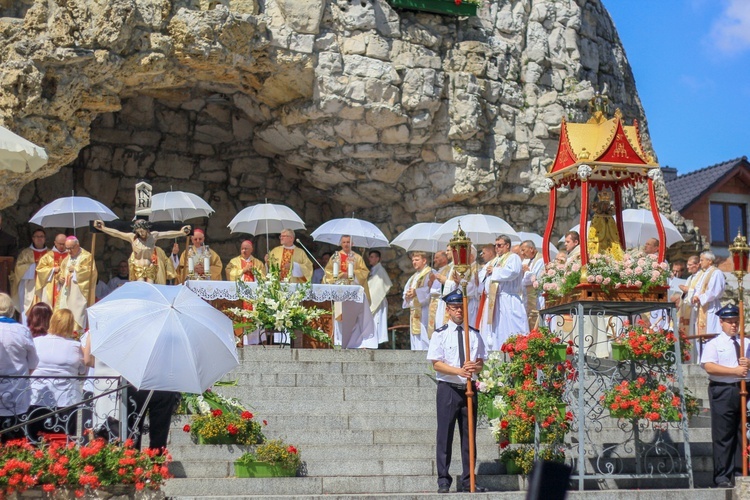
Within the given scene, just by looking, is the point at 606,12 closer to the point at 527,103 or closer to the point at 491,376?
the point at 527,103

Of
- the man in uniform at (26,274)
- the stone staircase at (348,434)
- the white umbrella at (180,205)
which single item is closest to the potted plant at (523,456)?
the stone staircase at (348,434)

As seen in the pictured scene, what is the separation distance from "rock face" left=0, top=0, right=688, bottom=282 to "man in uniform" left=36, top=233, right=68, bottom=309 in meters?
1.32

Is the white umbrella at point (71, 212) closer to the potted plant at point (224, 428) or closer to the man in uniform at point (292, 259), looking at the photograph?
the man in uniform at point (292, 259)

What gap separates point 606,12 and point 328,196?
24.7 feet

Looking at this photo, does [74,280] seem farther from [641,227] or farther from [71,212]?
[641,227]

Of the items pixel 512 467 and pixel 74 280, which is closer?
pixel 512 467

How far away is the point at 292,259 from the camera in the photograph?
1781 cm

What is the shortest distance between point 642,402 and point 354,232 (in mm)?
8198

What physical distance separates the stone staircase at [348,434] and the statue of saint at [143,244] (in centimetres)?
221

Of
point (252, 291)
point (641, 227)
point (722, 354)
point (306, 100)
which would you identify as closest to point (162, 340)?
point (722, 354)

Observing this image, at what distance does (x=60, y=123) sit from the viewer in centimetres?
1762

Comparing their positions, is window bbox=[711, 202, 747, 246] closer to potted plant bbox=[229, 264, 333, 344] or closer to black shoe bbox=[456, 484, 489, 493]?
potted plant bbox=[229, 264, 333, 344]

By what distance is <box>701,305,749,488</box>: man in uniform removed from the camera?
33.7 feet

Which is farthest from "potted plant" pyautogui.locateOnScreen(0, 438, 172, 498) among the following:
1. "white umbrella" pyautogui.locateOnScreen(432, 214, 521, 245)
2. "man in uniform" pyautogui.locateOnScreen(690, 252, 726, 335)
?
"man in uniform" pyautogui.locateOnScreen(690, 252, 726, 335)
